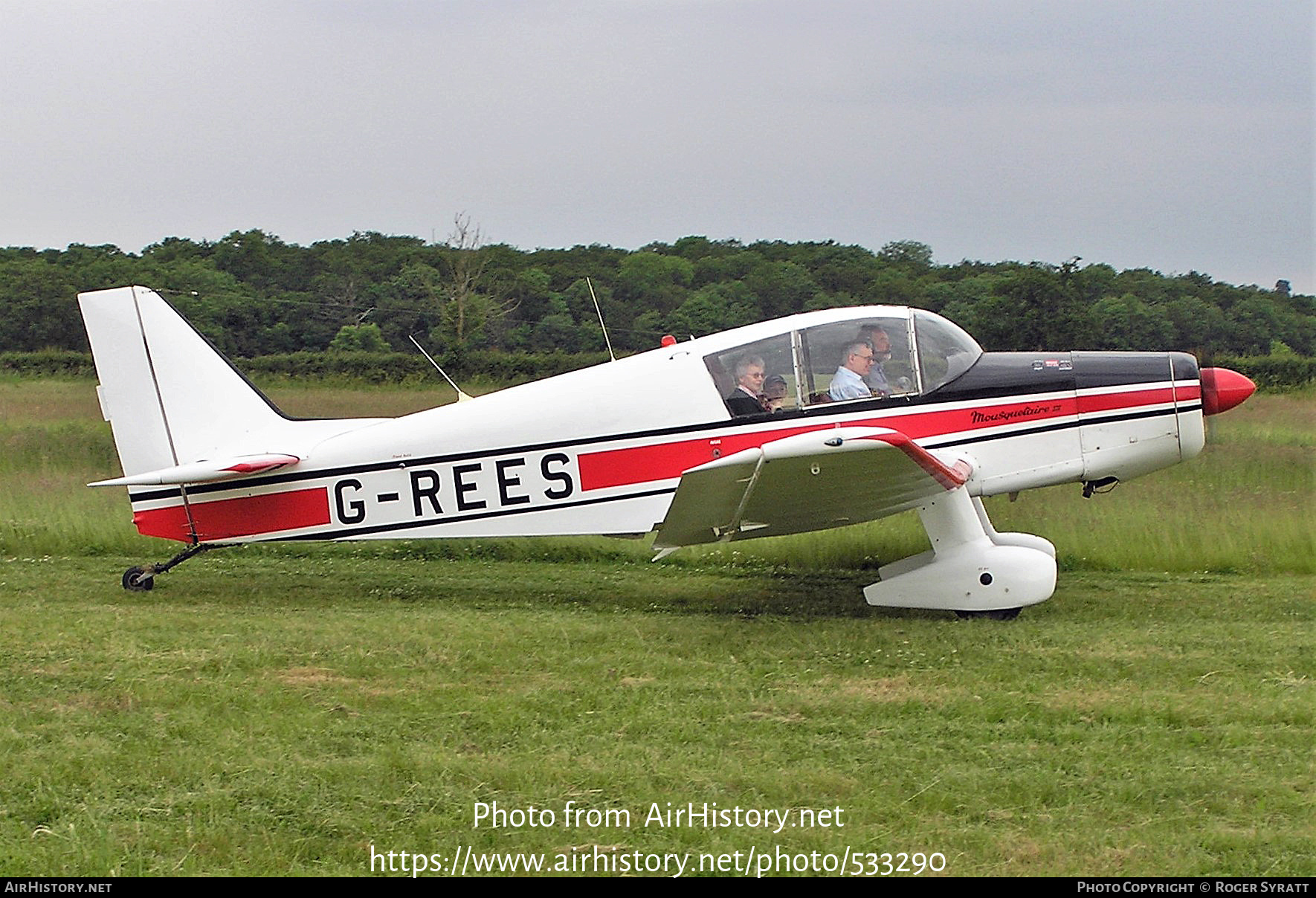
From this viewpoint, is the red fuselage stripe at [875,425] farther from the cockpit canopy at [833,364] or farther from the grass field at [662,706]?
the grass field at [662,706]

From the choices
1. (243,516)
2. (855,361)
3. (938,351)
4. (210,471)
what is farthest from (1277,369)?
(210,471)

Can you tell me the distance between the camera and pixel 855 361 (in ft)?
26.0

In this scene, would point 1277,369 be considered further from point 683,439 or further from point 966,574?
point 683,439

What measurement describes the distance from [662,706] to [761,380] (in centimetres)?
287

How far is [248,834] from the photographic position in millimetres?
4066

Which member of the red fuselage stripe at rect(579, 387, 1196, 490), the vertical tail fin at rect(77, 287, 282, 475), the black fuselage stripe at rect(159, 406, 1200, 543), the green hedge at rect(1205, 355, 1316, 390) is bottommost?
the green hedge at rect(1205, 355, 1316, 390)

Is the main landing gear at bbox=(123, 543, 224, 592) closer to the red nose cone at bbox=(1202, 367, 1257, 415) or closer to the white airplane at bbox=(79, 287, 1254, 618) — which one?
the white airplane at bbox=(79, 287, 1254, 618)

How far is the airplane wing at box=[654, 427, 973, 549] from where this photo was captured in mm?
6711

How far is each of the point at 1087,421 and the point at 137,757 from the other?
5.95m

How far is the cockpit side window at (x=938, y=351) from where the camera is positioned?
7973 millimetres

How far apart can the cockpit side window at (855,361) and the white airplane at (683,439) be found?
1 cm

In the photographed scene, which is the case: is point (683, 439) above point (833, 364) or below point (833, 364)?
below

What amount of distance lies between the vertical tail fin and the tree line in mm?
5329

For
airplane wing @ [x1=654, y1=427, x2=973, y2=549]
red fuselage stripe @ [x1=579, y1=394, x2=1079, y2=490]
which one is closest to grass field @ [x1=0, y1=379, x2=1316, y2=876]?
airplane wing @ [x1=654, y1=427, x2=973, y2=549]
